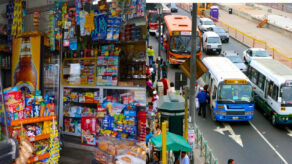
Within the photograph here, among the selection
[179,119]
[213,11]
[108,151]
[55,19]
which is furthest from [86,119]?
[213,11]

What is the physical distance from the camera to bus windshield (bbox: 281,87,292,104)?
17375mm

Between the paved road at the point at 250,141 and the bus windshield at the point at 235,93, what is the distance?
4.45 ft

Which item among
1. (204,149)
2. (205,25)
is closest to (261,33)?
(205,25)

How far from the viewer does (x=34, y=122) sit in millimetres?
4695

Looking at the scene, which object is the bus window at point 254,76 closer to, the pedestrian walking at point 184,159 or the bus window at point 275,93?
the bus window at point 275,93

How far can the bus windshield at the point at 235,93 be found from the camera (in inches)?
705

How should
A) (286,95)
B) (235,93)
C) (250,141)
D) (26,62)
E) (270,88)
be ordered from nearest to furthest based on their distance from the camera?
(26,62) → (250,141) → (286,95) → (235,93) → (270,88)

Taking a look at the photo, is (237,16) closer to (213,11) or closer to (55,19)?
(213,11)

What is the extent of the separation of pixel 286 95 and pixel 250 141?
2812 millimetres

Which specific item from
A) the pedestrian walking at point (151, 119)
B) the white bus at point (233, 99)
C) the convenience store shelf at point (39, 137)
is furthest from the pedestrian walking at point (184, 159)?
the white bus at point (233, 99)

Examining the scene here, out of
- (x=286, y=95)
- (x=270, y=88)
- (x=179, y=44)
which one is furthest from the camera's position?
(x=179, y=44)

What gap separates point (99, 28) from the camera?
4.95m

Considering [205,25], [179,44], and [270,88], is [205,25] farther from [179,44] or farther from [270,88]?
[270,88]

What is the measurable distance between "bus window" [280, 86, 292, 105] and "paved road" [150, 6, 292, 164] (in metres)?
1.46
